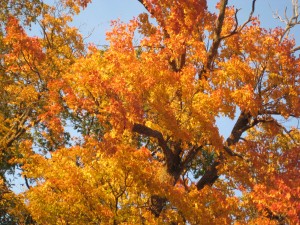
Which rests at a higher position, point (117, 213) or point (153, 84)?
point (153, 84)

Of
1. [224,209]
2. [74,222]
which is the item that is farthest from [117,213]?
[224,209]

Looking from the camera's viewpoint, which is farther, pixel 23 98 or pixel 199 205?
pixel 23 98

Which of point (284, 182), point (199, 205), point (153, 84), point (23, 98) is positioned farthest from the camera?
point (23, 98)

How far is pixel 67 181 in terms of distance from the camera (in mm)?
7688

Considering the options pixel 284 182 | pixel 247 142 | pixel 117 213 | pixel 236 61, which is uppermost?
pixel 236 61

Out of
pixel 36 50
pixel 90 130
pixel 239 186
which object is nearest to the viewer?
pixel 239 186

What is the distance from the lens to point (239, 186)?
11500mm

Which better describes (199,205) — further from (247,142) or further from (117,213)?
(247,142)

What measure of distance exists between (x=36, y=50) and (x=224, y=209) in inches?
330

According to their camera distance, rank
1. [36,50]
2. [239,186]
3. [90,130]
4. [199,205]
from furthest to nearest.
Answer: [90,130], [36,50], [239,186], [199,205]

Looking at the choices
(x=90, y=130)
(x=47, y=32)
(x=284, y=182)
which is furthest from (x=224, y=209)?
(x=47, y=32)

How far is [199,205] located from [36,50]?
8004 millimetres

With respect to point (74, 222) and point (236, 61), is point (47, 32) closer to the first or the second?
point (236, 61)

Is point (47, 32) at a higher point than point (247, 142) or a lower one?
higher
